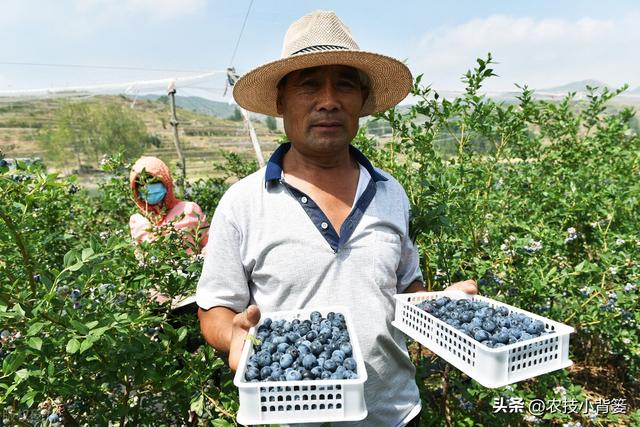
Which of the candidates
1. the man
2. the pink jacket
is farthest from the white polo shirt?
the pink jacket

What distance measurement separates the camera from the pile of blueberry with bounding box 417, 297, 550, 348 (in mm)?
1080

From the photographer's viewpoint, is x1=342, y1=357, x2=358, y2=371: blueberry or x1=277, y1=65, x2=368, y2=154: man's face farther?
x1=277, y1=65, x2=368, y2=154: man's face

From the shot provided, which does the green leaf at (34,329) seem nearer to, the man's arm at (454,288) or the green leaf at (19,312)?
the green leaf at (19,312)

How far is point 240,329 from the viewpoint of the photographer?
1.06 metres

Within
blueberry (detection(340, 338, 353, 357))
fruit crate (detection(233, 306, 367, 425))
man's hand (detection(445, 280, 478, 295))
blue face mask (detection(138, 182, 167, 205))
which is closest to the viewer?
fruit crate (detection(233, 306, 367, 425))

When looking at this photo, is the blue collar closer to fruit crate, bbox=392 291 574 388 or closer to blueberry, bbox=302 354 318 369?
fruit crate, bbox=392 291 574 388

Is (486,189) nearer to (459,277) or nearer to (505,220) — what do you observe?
(505,220)

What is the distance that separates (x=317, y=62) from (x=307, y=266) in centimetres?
57

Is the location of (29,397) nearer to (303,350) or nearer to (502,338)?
(303,350)

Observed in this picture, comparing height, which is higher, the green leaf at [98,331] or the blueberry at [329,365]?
the green leaf at [98,331]

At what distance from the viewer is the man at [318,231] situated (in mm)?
1188

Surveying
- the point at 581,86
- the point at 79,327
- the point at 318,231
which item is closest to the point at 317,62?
the point at 318,231

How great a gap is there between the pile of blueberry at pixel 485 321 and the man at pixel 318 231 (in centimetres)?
15

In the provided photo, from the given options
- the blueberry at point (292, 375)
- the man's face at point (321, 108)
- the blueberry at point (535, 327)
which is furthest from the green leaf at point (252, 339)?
the blueberry at point (535, 327)
